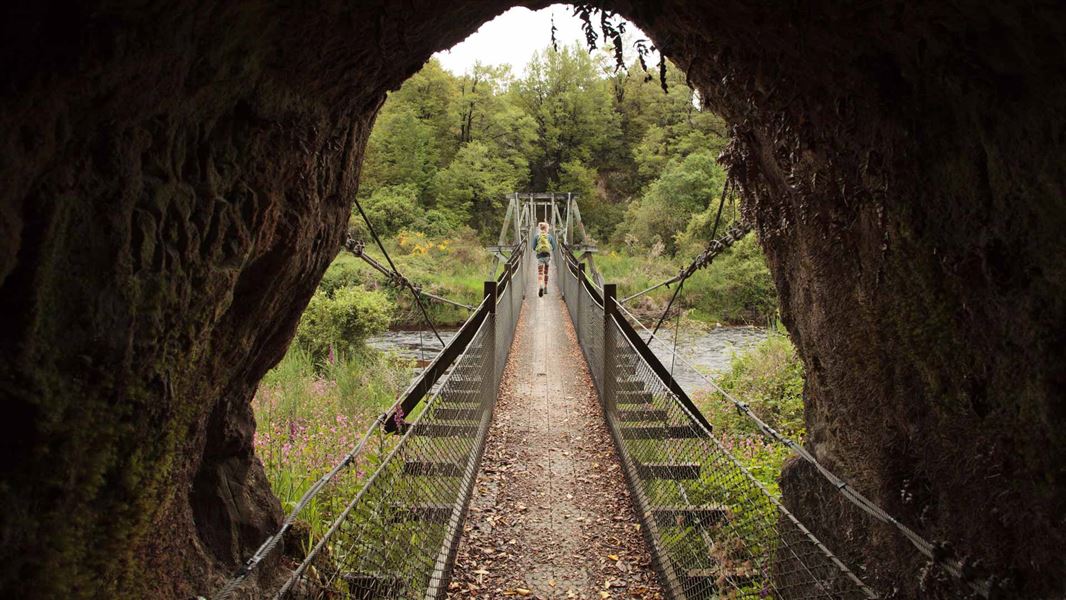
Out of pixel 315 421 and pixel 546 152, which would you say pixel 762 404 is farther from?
pixel 546 152

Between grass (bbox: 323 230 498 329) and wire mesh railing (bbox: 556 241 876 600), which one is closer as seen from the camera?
wire mesh railing (bbox: 556 241 876 600)

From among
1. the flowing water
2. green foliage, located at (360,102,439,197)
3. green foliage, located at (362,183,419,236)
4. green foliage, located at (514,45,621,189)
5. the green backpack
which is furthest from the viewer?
green foliage, located at (514,45,621,189)

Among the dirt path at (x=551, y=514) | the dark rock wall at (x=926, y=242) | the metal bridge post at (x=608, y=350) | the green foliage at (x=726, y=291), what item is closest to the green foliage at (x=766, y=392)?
the metal bridge post at (x=608, y=350)

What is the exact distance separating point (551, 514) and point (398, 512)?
58.8 inches

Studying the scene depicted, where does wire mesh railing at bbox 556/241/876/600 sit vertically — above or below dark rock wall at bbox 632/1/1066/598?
below

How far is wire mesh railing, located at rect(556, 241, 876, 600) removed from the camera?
229 cm

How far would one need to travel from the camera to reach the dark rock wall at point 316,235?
1.09 metres

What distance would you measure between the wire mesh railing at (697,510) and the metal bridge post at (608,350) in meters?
0.02

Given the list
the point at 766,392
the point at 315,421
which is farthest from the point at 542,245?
Result: the point at 315,421

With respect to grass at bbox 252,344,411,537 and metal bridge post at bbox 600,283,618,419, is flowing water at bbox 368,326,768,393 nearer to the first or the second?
grass at bbox 252,344,411,537

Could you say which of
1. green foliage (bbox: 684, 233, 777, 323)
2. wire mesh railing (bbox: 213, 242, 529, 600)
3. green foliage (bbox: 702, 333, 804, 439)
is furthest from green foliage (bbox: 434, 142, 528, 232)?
wire mesh railing (bbox: 213, 242, 529, 600)

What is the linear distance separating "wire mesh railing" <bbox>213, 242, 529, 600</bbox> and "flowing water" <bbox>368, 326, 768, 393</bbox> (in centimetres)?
640

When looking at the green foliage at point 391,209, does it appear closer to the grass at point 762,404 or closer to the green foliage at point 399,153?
the green foliage at point 399,153

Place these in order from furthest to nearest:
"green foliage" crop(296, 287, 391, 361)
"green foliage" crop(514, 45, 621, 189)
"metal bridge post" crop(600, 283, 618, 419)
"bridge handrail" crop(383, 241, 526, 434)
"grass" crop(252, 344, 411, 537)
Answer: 1. "green foliage" crop(514, 45, 621, 189)
2. "green foliage" crop(296, 287, 391, 361)
3. "metal bridge post" crop(600, 283, 618, 419)
4. "grass" crop(252, 344, 411, 537)
5. "bridge handrail" crop(383, 241, 526, 434)
